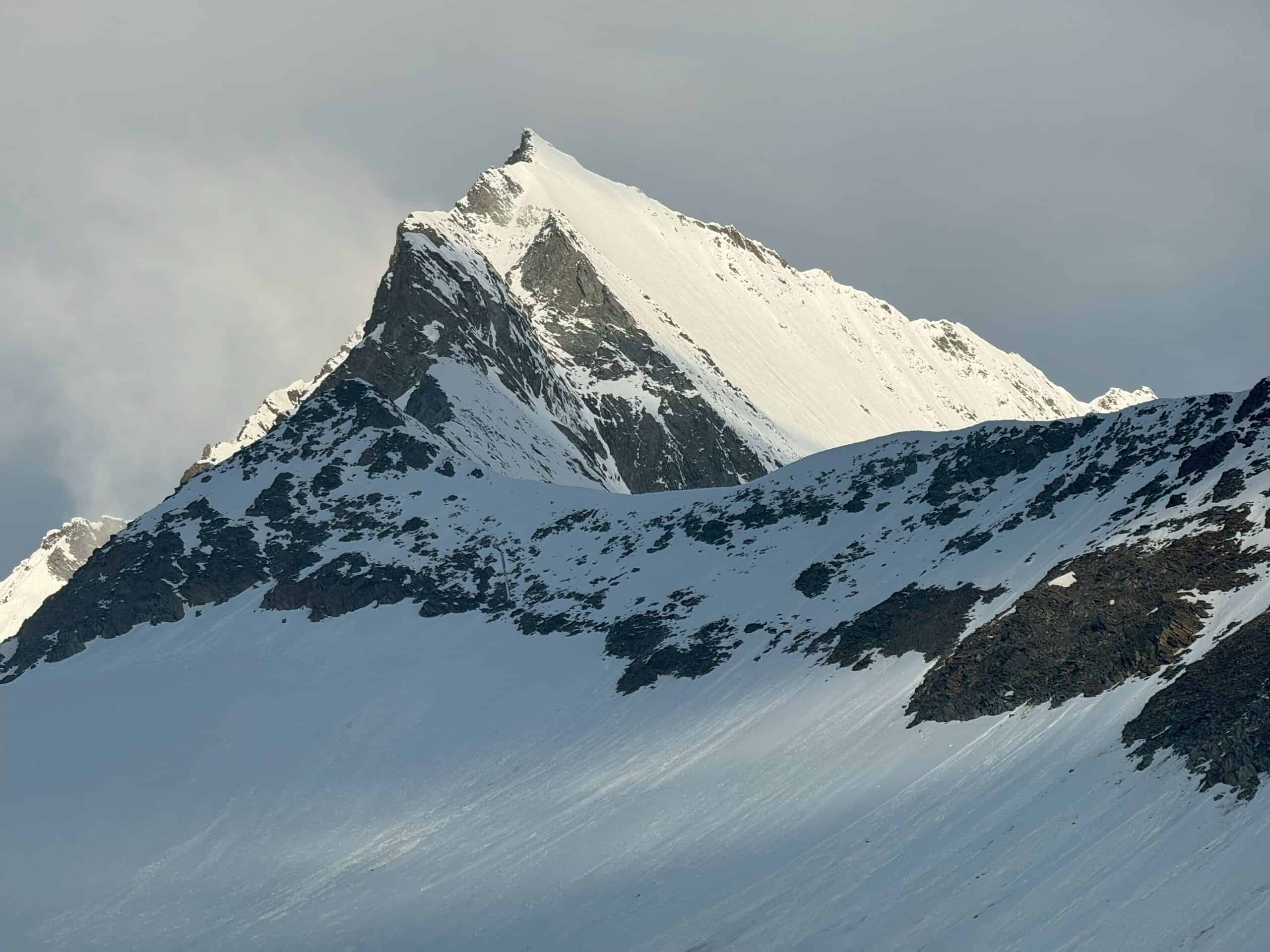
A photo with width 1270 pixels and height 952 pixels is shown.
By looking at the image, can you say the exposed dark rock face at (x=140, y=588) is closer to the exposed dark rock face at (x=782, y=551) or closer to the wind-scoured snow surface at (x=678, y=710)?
the exposed dark rock face at (x=782, y=551)

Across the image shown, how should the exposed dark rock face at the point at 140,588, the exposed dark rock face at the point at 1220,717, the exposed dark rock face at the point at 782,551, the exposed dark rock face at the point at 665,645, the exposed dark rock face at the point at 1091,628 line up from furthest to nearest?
the exposed dark rock face at the point at 140,588 → the exposed dark rock face at the point at 665,645 → the exposed dark rock face at the point at 782,551 → the exposed dark rock face at the point at 1091,628 → the exposed dark rock face at the point at 1220,717

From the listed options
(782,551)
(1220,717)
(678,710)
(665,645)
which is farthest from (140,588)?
(1220,717)

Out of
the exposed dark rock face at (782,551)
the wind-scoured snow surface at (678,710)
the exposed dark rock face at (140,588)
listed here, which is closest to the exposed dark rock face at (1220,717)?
the wind-scoured snow surface at (678,710)

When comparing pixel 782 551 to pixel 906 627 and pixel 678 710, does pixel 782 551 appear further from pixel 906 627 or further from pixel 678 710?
pixel 906 627

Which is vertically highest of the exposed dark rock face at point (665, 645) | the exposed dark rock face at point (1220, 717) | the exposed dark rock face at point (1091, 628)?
the exposed dark rock face at point (665, 645)

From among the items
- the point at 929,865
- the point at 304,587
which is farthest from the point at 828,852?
the point at 304,587

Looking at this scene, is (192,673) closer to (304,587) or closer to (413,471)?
(304,587)

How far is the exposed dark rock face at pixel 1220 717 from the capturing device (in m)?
76.2

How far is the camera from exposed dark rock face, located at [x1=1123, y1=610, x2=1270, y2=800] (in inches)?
3002

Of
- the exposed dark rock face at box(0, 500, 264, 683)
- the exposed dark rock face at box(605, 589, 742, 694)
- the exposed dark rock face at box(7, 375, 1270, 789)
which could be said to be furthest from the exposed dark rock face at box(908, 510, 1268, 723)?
the exposed dark rock face at box(0, 500, 264, 683)

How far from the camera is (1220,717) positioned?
80812 millimetres

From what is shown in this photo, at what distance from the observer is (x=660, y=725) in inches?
4532

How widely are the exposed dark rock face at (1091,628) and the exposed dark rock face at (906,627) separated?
482 cm

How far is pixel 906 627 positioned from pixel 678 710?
17.0 metres
